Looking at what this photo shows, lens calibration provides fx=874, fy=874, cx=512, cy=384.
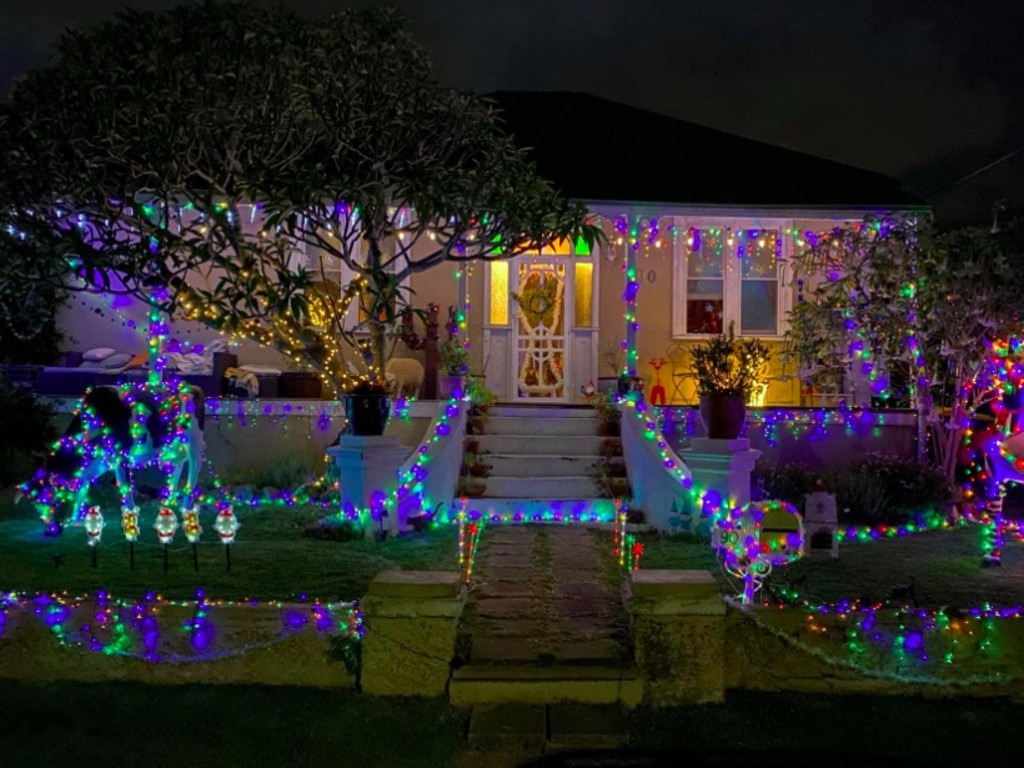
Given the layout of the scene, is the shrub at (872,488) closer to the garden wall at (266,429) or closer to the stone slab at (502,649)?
the garden wall at (266,429)

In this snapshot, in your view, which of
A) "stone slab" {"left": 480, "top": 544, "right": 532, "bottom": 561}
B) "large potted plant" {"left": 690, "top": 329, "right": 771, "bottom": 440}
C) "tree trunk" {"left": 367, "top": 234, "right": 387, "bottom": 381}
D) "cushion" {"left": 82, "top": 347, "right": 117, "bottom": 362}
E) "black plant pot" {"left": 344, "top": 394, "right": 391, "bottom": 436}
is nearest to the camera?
"tree trunk" {"left": 367, "top": 234, "right": 387, "bottom": 381}

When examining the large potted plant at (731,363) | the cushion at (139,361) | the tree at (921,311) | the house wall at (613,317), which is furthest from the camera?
the house wall at (613,317)

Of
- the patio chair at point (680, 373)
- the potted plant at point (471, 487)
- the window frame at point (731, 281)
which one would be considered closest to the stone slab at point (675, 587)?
the potted plant at point (471, 487)

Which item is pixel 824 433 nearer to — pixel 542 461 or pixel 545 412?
pixel 545 412

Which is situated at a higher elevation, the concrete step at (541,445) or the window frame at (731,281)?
the window frame at (731,281)

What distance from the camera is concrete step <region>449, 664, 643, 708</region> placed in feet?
15.1

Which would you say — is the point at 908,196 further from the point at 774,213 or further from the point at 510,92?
the point at 510,92

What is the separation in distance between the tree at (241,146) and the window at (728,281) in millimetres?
5927

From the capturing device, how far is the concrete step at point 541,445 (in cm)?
1028

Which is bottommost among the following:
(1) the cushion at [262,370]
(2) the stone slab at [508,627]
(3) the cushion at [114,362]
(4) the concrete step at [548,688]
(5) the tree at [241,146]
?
(4) the concrete step at [548,688]

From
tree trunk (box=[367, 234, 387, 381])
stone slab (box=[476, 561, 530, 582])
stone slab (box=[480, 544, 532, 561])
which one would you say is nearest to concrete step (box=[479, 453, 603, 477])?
tree trunk (box=[367, 234, 387, 381])

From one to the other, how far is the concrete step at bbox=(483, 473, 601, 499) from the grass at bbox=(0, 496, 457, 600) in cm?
88

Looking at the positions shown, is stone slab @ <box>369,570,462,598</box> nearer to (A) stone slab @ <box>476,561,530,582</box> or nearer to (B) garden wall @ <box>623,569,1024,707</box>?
(B) garden wall @ <box>623,569,1024,707</box>

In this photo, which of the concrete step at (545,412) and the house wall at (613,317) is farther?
the house wall at (613,317)
